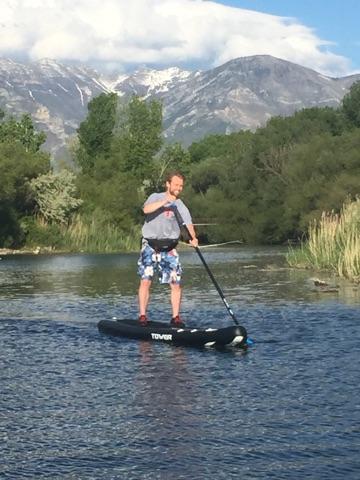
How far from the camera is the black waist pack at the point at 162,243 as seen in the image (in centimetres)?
1344

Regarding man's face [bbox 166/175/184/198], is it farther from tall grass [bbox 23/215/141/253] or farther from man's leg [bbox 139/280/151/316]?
tall grass [bbox 23/215/141/253]

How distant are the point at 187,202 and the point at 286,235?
14261 mm

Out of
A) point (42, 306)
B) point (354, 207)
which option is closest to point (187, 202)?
point (354, 207)

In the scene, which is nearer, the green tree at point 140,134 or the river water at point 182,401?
the river water at point 182,401

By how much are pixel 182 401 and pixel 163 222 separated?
4.70 metres

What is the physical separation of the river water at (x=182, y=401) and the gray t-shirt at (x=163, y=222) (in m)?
1.61

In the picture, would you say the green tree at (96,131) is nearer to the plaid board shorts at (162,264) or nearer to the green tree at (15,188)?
the green tree at (15,188)

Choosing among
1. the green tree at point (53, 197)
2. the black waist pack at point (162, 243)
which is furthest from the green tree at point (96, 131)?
the black waist pack at point (162, 243)

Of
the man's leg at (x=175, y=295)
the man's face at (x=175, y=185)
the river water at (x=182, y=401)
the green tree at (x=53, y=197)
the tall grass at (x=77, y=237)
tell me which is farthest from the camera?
the green tree at (x=53, y=197)

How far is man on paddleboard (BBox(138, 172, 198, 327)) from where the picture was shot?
43.5 feet

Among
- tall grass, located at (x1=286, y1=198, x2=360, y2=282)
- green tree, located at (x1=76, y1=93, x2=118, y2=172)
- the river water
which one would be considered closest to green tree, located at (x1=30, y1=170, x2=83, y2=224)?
green tree, located at (x1=76, y1=93, x2=118, y2=172)

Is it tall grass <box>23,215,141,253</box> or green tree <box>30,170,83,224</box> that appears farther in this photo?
green tree <box>30,170,83,224</box>

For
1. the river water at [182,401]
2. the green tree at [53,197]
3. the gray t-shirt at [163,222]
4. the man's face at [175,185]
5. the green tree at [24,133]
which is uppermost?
the green tree at [24,133]

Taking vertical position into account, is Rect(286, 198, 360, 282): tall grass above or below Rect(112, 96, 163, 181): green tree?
below
